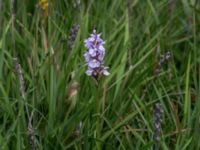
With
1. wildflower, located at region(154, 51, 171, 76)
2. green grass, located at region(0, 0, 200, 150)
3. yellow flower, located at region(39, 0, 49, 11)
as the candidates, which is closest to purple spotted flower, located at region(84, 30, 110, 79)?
green grass, located at region(0, 0, 200, 150)

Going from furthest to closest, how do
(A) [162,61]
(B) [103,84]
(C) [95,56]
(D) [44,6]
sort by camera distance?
(D) [44,6], (B) [103,84], (A) [162,61], (C) [95,56]

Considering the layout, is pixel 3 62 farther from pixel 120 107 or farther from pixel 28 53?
pixel 120 107

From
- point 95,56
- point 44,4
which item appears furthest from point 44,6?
point 95,56

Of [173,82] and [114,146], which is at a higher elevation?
[173,82]

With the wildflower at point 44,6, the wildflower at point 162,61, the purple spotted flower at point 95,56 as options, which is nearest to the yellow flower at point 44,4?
the wildflower at point 44,6

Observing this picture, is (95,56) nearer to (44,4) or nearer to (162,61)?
(162,61)

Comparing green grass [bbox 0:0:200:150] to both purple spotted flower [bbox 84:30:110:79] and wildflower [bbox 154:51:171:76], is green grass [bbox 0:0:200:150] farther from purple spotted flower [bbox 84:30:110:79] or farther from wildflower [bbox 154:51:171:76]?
purple spotted flower [bbox 84:30:110:79]

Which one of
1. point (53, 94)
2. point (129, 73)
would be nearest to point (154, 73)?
point (129, 73)

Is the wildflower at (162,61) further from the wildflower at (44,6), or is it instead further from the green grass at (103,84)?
the wildflower at (44,6)
